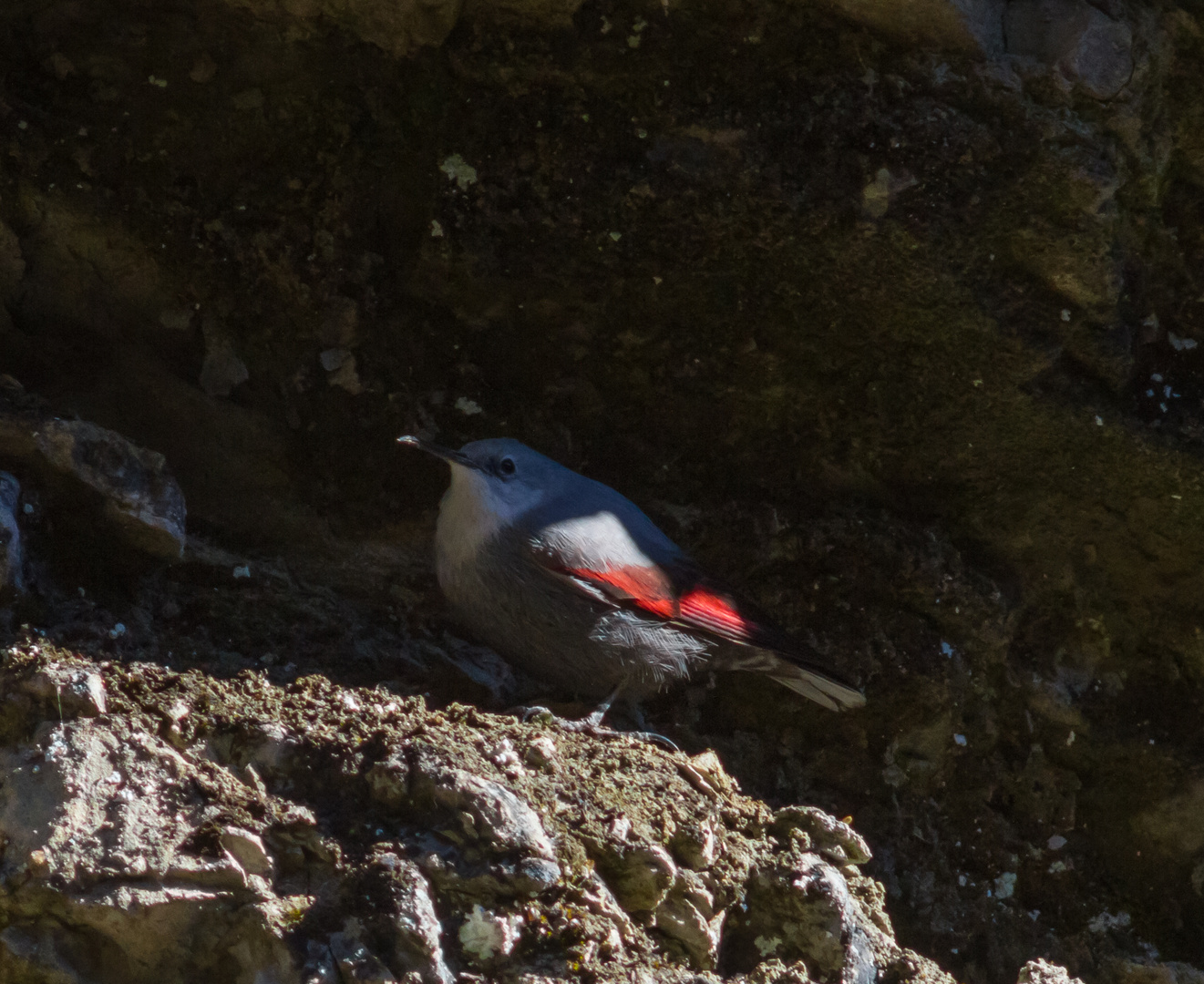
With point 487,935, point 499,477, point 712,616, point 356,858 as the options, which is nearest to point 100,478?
point 499,477

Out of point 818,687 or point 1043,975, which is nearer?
point 1043,975

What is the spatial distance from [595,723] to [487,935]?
1.12m

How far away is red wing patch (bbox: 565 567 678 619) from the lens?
13.3 feet

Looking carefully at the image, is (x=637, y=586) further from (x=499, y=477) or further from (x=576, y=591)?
(x=499, y=477)

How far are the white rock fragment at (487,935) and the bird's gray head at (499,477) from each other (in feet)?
4.81

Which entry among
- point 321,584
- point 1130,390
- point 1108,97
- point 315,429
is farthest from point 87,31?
point 1130,390

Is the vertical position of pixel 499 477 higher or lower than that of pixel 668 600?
higher

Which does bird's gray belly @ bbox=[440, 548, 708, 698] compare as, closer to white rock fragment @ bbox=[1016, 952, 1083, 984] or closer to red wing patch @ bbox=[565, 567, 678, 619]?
red wing patch @ bbox=[565, 567, 678, 619]

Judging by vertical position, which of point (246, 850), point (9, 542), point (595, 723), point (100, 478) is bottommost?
point (246, 850)

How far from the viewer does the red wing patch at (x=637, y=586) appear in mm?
4047

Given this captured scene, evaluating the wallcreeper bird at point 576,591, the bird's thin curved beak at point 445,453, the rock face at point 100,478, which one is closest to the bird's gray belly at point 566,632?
the wallcreeper bird at point 576,591

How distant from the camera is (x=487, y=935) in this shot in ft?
9.51

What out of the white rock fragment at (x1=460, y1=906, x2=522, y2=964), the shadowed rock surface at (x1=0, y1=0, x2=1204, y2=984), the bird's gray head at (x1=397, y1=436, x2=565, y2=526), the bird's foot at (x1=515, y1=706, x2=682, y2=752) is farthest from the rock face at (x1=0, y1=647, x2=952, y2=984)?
the bird's gray head at (x1=397, y1=436, x2=565, y2=526)

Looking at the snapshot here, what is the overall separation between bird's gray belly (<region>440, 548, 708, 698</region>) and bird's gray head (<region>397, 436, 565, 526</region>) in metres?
0.16
